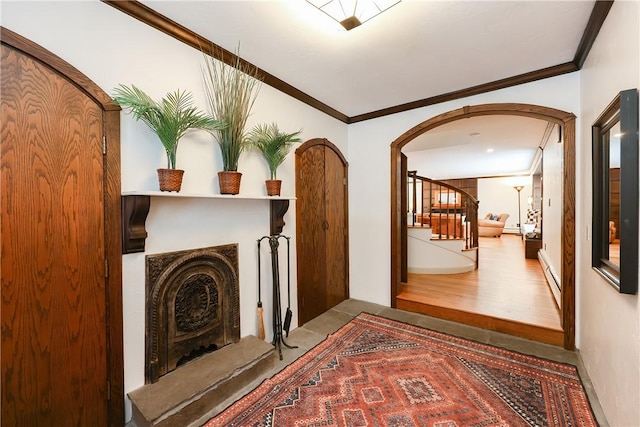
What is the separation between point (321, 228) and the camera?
10.2 ft

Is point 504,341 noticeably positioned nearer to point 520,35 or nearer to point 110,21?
point 520,35

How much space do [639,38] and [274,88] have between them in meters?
2.35

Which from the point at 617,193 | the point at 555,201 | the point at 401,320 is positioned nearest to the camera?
the point at 617,193

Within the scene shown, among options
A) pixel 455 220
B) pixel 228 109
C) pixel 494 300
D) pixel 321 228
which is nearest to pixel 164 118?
pixel 228 109

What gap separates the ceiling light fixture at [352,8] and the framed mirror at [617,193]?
1311mm

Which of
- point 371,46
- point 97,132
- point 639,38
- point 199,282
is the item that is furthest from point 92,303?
point 639,38

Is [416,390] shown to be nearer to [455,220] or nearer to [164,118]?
[164,118]

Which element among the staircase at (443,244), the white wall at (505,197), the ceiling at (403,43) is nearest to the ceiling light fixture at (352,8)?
the ceiling at (403,43)

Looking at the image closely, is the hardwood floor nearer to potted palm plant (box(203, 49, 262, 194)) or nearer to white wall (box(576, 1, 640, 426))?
white wall (box(576, 1, 640, 426))

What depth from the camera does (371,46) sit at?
6.63 ft

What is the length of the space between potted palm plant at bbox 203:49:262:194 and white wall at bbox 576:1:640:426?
2207 millimetres

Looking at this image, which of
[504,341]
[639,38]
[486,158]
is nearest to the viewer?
[639,38]

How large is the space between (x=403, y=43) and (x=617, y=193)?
166cm

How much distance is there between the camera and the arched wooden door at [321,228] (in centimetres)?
283
